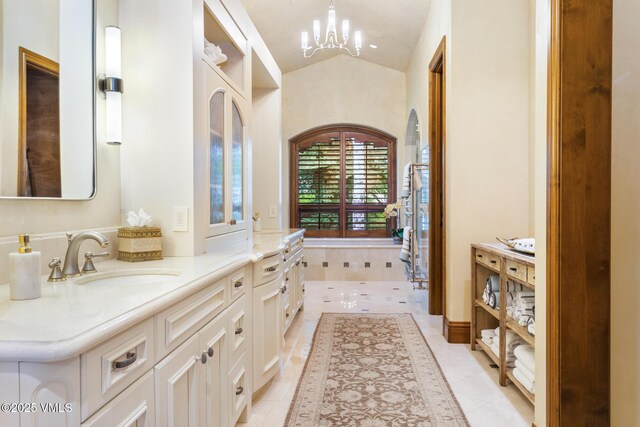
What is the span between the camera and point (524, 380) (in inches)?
80.2

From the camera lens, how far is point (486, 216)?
3.03 m

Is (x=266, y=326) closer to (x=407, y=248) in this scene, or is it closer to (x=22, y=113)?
(x=22, y=113)

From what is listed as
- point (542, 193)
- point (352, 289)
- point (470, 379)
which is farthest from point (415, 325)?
point (542, 193)

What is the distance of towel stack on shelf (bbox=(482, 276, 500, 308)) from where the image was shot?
2.52 metres

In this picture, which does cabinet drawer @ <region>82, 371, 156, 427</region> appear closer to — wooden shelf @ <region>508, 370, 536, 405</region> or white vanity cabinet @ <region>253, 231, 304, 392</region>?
white vanity cabinet @ <region>253, 231, 304, 392</region>

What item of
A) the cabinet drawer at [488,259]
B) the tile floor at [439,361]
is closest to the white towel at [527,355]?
the tile floor at [439,361]

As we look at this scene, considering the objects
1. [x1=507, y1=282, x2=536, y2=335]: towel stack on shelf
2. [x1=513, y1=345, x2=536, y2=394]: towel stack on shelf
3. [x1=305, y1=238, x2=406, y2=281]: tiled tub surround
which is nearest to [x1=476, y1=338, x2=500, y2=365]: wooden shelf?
[x1=513, y1=345, x2=536, y2=394]: towel stack on shelf

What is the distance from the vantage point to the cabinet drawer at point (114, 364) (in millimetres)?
730

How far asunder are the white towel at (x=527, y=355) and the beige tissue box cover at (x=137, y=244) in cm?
185

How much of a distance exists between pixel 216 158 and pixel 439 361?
1.95 m

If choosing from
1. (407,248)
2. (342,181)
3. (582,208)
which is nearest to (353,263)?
(407,248)

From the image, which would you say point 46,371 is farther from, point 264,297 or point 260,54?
point 260,54

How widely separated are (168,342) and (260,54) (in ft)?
9.11

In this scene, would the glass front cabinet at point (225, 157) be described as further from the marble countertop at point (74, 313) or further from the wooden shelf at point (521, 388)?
the wooden shelf at point (521, 388)
